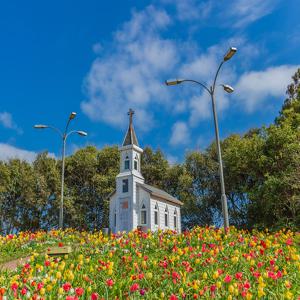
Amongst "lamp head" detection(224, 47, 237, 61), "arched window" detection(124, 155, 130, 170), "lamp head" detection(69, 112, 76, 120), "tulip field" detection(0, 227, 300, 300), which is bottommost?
"tulip field" detection(0, 227, 300, 300)

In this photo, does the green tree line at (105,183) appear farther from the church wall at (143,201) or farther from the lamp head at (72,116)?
the lamp head at (72,116)

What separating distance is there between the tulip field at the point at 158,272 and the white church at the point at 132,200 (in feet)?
57.3

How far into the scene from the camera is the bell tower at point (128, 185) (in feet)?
98.7

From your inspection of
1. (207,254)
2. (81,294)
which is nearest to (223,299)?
(81,294)

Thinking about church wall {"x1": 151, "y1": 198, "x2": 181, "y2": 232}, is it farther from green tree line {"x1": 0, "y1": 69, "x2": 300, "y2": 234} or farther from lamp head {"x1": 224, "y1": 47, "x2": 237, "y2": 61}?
lamp head {"x1": 224, "y1": 47, "x2": 237, "y2": 61}

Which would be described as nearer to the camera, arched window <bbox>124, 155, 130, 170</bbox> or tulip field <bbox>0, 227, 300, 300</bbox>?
tulip field <bbox>0, 227, 300, 300</bbox>

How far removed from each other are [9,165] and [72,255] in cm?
3617

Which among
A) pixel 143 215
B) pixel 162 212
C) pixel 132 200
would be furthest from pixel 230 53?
pixel 162 212

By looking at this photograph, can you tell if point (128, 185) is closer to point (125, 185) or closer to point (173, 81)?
point (125, 185)

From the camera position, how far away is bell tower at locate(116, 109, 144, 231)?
30078 millimetres

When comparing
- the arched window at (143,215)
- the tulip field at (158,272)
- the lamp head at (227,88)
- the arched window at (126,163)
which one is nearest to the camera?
the tulip field at (158,272)

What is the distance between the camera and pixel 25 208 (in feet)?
136

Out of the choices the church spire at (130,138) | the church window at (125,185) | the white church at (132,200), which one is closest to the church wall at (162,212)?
the white church at (132,200)

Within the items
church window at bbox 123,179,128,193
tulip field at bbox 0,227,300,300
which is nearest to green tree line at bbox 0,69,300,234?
church window at bbox 123,179,128,193
